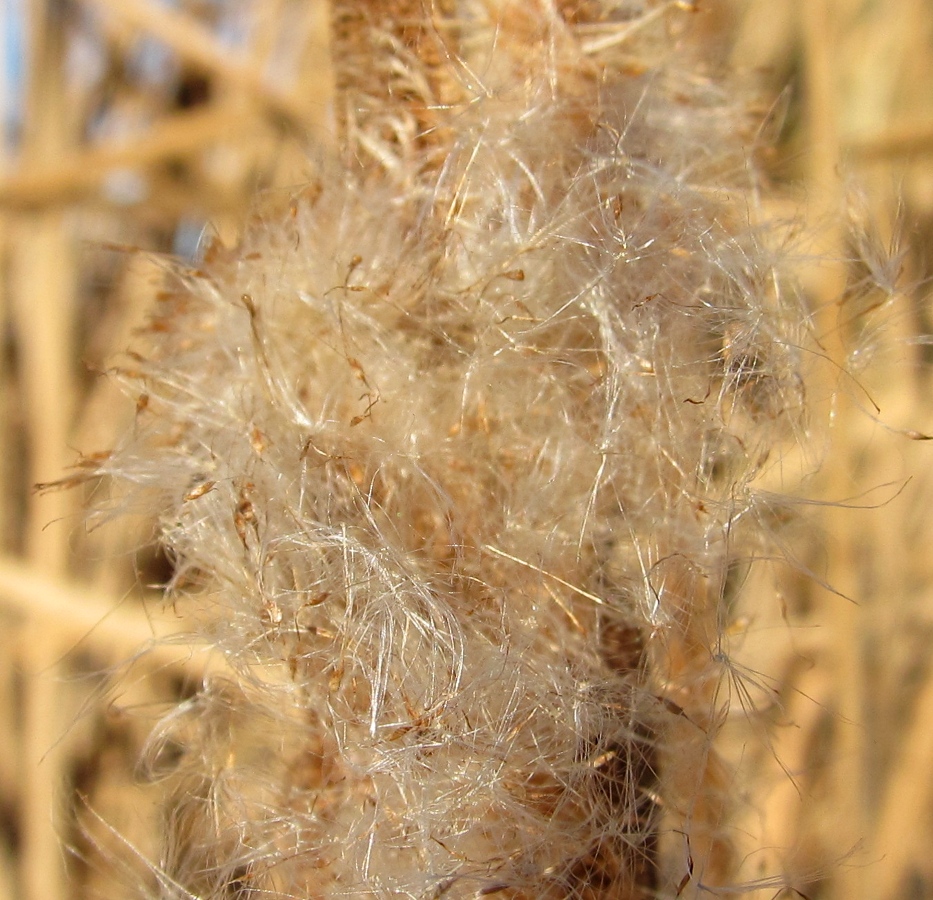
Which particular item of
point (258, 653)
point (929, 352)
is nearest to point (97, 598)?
point (258, 653)

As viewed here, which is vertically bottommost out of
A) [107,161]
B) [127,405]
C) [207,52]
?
[127,405]

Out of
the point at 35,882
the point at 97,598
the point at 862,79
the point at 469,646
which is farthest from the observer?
the point at 862,79

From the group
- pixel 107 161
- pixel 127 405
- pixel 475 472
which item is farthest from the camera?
pixel 107 161

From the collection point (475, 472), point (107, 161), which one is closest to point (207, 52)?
point (107, 161)

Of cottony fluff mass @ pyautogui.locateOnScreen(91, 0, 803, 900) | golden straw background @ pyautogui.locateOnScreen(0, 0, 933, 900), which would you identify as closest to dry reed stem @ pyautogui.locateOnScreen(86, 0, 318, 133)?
golden straw background @ pyautogui.locateOnScreen(0, 0, 933, 900)

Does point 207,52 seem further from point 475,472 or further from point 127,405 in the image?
point 475,472

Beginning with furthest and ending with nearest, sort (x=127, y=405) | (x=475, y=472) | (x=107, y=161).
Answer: (x=107, y=161), (x=127, y=405), (x=475, y=472)

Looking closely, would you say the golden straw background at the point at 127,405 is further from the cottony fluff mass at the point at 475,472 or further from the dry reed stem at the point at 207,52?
the cottony fluff mass at the point at 475,472

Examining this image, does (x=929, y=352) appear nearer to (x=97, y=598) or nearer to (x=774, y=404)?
(x=774, y=404)
